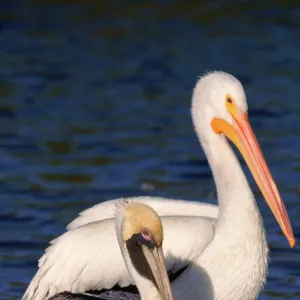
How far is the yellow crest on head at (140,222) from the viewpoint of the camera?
589 cm

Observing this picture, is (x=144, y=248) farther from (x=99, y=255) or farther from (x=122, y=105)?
(x=122, y=105)

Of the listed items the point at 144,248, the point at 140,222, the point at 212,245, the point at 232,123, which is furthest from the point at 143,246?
the point at 232,123

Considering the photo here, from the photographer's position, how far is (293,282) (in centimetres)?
839

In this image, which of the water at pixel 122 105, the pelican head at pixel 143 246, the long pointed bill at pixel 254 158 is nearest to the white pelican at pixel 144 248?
the pelican head at pixel 143 246

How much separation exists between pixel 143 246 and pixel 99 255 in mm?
948

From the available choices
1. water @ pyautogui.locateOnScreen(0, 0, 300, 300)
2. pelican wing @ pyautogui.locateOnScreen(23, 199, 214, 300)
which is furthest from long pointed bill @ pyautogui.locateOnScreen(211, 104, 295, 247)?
water @ pyautogui.locateOnScreen(0, 0, 300, 300)

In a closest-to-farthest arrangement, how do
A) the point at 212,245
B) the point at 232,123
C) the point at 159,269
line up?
the point at 159,269 → the point at 212,245 → the point at 232,123

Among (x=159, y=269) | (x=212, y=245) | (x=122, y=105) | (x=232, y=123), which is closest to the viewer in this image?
(x=159, y=269)

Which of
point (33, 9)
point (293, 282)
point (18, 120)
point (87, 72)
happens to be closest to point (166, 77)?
point (87, 72)

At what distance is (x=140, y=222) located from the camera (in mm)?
5918

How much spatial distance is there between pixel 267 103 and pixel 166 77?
1601mm

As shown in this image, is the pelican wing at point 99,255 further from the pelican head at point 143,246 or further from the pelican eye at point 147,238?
the pelican eye at point 147,238

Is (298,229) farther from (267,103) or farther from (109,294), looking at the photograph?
(267,103)

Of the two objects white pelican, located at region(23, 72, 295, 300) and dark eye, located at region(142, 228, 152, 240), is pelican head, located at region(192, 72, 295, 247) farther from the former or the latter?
dark eye, located at region(142, 228, 152, 240)
